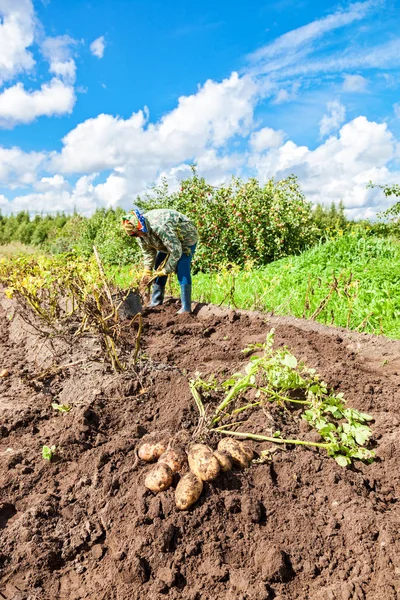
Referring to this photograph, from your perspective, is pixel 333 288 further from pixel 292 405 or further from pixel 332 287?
pixel 292 405

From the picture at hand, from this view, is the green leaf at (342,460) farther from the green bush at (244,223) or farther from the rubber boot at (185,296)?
the green bush at (244,223)

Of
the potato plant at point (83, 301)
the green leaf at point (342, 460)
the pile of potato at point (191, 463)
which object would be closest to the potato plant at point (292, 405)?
the green leaf at point (342, 460)

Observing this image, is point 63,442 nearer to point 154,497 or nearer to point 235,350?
point 154,497

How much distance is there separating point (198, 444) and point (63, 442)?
32.5 inches

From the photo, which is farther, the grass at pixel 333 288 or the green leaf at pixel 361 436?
the grass at pixel 333 288

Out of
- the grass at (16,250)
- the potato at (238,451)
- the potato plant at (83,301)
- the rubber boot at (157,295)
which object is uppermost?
the grass at (16,250)

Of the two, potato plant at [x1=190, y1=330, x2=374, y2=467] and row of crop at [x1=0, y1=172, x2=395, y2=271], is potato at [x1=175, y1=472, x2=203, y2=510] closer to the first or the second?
potato plant at [x1=190, y1=330, x2=374, y2=467]

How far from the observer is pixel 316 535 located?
1904 millimetres

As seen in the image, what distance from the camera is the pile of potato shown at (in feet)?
6.36

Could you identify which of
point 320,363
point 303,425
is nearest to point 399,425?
point 303,425

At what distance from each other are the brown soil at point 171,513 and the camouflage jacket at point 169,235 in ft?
8.67

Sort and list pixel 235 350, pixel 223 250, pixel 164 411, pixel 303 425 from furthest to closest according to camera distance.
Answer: pixel 223 250, pixel 235 350, pixel 164 411, pixel 303 425

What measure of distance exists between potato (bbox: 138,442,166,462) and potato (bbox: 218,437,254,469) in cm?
27

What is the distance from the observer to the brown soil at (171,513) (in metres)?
1.77
